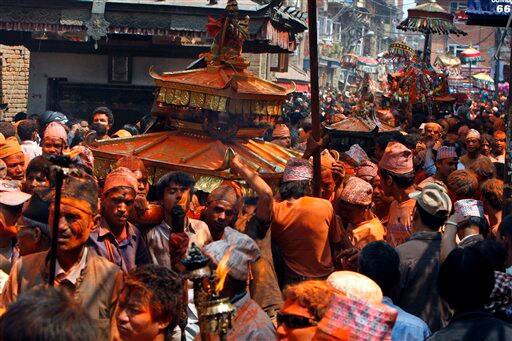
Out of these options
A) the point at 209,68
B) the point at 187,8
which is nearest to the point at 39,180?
the point at 209,68

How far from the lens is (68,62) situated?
19.9 meters

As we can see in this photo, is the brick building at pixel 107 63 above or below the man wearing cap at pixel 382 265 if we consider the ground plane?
above

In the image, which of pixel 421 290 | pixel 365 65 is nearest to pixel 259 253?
pixel 421 290

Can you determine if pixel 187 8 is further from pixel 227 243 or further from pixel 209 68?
pixel 227 243

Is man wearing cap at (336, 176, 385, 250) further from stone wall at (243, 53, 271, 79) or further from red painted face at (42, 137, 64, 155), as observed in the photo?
stone wall at (243, 53, 271, 79)

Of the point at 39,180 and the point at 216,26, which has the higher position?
the point at 216,26

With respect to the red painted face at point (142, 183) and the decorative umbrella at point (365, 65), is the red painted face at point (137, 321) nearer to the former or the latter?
the red painted face at point (142, 183)

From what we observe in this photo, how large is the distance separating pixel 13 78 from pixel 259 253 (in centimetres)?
2130

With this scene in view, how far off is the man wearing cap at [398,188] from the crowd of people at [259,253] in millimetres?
11

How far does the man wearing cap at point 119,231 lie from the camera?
5953 mm

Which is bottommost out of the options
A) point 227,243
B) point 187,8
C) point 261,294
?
point 261,294

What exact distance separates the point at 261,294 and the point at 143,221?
2.92 ft

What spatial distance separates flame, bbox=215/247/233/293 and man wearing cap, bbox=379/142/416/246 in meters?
2.64

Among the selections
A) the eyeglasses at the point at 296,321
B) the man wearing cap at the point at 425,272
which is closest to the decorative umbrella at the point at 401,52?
the man wearing cap at the point at 425,272
